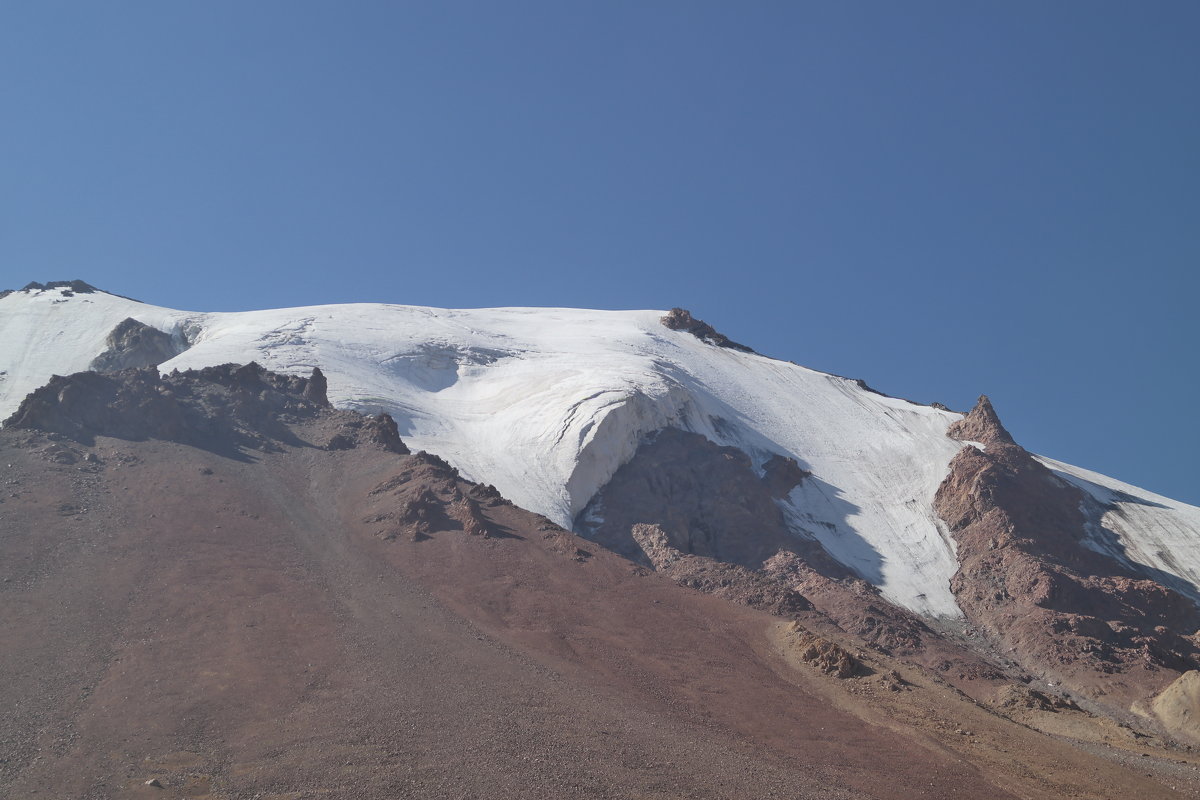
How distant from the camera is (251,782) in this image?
18812mm

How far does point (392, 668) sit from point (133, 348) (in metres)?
41.3

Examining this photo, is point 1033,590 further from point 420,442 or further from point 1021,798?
point 420,442

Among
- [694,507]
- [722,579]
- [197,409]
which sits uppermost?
[694,507]

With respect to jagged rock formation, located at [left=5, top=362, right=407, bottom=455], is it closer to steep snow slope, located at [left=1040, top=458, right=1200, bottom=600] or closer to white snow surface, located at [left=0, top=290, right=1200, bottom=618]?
white snow surface, located at [left=0, top=290, right=1200, bottom=618]

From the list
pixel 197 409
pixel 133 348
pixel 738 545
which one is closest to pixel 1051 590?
pixel 738 545

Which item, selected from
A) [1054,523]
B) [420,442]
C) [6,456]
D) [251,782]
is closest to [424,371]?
[420,442]

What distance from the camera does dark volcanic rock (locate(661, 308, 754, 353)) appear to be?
8256 centimetres

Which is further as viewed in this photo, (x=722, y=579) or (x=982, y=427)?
(x=982, y=427)

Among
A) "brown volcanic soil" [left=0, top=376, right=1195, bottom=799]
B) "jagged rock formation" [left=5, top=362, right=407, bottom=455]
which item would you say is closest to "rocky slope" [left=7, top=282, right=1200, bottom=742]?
"jagged rock formation" [left=5, top=362, right=407, bottom=455]

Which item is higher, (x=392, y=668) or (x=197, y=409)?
(x=197, y=409)

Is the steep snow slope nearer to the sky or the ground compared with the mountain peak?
nearer to the ground

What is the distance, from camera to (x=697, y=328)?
83.3m

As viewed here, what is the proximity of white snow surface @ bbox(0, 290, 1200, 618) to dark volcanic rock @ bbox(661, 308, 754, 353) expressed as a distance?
258 inches

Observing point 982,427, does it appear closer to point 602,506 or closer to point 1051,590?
point 1051,590
